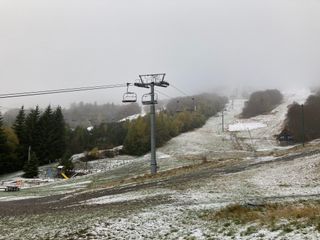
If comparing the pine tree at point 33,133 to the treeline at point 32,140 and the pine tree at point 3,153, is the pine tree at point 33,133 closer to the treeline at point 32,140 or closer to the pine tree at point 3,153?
the treeline at point 32,140

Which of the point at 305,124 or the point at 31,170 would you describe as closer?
the point at 31,170

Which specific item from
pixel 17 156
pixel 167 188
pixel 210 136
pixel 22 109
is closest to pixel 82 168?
pixel 17 156

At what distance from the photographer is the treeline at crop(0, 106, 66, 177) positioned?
109812 mm

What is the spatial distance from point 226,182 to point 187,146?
101 m

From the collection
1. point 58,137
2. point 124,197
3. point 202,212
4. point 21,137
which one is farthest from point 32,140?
point 202,212

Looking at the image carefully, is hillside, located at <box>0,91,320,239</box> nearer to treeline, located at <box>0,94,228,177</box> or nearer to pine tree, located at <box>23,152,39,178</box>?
pine tree, located at <box>23,152,39,178</box>

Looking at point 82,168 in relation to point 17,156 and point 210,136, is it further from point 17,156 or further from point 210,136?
point 210,136

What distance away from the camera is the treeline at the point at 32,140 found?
110m

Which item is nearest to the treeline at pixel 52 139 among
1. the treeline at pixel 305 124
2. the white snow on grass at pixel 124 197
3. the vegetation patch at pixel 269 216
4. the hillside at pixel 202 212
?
the treeline at pixel 305 124

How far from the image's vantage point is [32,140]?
119312 mm

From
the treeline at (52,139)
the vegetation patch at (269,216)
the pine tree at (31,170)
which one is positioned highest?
the vegetation patch at (269,216)

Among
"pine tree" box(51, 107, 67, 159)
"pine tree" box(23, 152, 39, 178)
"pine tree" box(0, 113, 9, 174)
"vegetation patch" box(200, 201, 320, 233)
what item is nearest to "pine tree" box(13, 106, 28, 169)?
"pine tree" box(0, 113, 9, 174)

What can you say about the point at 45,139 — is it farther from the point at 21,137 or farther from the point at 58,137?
the point at 21,137

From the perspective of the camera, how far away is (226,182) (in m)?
41.0
